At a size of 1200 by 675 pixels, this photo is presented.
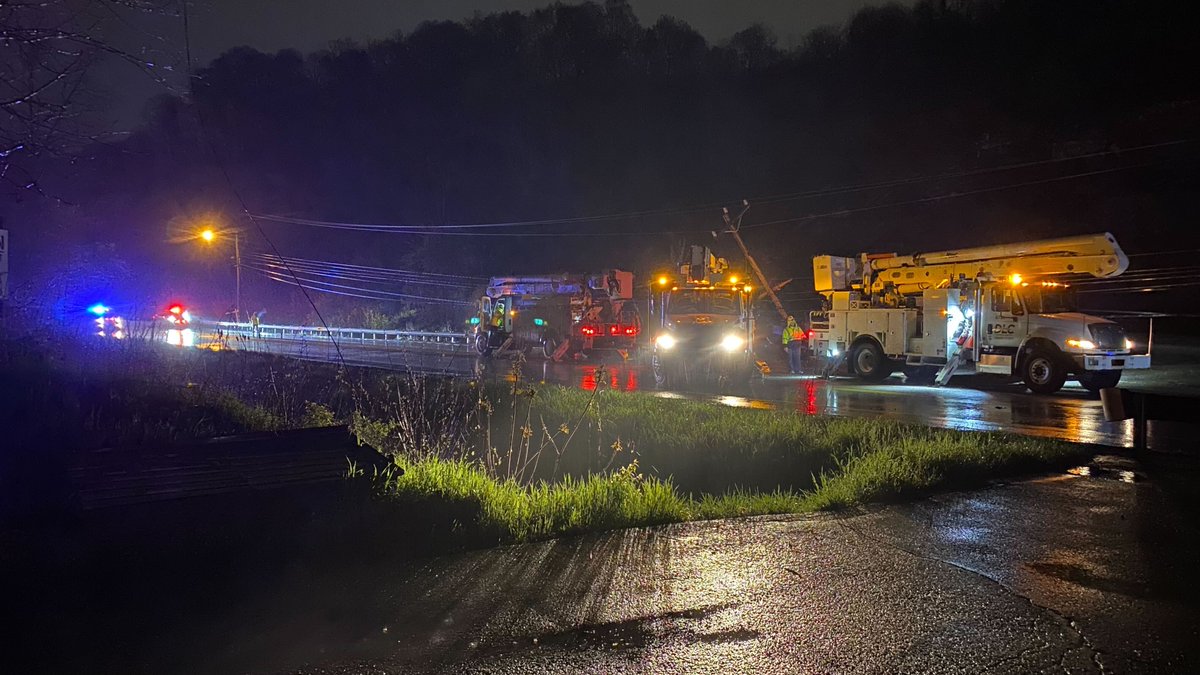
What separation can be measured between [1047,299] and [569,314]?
51.3ft

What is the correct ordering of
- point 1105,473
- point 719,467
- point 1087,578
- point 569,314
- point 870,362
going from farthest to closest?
point 569,314
point 870,362
point 719,467
point 1105,473
point 1087,578

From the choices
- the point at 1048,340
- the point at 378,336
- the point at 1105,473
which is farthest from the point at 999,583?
the point at 378,336

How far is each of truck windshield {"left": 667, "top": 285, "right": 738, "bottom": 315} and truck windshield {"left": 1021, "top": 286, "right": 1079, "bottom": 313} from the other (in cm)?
729

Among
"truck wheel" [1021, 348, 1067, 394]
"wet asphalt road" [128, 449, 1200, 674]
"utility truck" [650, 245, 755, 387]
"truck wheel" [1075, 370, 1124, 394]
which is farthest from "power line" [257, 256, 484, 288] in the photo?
"wet asphalt road" [128, 449, 1200, 674]

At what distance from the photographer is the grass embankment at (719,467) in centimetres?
675

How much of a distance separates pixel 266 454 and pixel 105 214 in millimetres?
43745

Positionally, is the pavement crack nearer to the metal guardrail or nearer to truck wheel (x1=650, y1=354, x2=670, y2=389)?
truck wheel (x1=650, y1=354, x2=670, y2=389)

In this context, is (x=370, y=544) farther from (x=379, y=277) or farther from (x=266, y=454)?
(x=379, y=277)

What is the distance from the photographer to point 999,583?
17.5 feet

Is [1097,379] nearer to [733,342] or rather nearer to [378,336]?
[733,342]

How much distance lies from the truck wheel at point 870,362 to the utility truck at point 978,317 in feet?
0.09

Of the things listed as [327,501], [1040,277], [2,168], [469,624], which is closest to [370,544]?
[327,501]

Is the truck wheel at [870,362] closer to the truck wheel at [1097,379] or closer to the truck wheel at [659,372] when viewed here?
the truck wheel at [1097,379]

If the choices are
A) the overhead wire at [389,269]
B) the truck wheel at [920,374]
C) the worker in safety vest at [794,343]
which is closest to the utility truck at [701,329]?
the worker in safety vest at [794,343]
